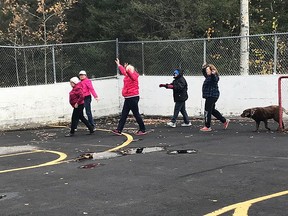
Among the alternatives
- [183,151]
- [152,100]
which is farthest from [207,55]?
[183,151]

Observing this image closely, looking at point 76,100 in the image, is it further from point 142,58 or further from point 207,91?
point 142,58

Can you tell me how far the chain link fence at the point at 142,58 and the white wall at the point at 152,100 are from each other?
437mm

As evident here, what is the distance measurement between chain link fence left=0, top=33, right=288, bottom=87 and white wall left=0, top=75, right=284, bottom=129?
437 millimetres

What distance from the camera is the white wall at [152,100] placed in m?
14.9

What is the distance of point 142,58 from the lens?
58.1 feet

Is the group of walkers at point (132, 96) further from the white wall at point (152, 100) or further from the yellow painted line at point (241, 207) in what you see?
the yellow painted line at point (241, 207)

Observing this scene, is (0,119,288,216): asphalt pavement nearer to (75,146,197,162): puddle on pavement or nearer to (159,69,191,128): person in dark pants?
(75,146,197,162): puddle on pavement

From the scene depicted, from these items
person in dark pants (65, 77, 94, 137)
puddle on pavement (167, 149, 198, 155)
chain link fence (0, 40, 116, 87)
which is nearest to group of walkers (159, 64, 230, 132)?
person in dark pants (65, 77, 94, 137)

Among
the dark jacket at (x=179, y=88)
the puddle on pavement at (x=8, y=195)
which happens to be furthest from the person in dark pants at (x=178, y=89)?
the puddle on pavement at (x=8, y=195)

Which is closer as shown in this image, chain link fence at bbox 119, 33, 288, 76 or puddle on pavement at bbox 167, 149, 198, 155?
puddle on pavement at bbox 167, 149, 198, 155

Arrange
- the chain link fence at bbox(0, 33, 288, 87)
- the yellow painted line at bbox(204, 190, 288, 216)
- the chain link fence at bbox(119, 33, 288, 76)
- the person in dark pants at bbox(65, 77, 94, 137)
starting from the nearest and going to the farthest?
the yellow painted line at bbox(204, 190, 288, 216)
the person in dark pants at bbox(65, 77, 94, 137)
the chain link fence at bbox(119, 33, 288, 76)
the chain link fence at bbox(0, 33, 288, 87)

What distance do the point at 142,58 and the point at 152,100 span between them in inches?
69.2

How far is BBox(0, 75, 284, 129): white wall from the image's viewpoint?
1489 centimetres

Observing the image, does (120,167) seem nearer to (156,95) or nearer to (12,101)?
(12,101)
